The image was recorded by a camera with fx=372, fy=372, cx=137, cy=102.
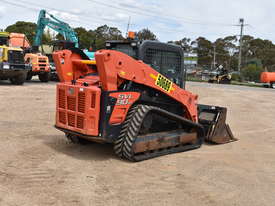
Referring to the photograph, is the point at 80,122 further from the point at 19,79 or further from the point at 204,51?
the point at 204,51

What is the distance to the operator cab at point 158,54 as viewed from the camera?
21.3ft

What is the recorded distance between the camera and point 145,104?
6488 millimetres

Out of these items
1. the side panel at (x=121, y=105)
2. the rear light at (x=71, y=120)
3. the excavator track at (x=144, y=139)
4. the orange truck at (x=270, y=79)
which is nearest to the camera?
the side panel at (x=121, y=105)

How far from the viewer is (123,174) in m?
5.30

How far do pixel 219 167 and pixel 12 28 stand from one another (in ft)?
199

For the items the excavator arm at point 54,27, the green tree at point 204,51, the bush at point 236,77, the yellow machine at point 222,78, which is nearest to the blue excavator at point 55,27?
the excavator arm at point 54,27

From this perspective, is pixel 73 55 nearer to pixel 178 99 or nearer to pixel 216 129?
pixel 178 99

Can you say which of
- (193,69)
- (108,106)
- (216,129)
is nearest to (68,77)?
(108,106)

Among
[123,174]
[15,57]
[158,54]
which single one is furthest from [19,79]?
[123,174]

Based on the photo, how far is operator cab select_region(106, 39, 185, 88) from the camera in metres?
6.50

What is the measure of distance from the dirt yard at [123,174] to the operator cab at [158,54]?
1.52 m

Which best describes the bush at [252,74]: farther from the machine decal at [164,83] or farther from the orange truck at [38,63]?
the machine decal at [164,83]

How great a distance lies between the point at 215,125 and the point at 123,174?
10.1 feet

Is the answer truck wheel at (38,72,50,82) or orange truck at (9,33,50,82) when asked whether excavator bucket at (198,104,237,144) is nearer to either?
orange truck at (9,33,50,82)
